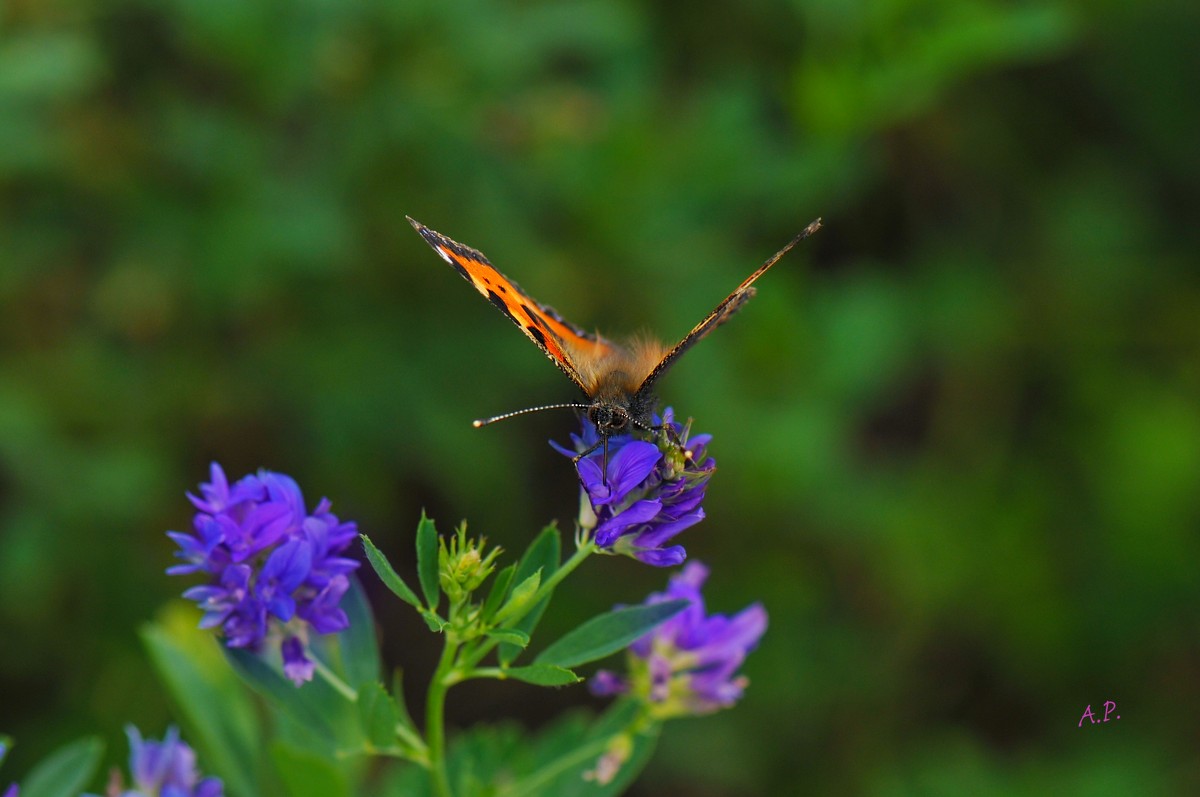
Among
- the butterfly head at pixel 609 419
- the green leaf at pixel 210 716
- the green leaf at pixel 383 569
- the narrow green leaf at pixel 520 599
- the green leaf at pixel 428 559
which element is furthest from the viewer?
the green leaf at pixel 210 716

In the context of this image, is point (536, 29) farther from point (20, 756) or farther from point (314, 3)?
point (20, 756)

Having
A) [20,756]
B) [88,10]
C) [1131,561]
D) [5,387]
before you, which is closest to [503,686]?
[20,756]

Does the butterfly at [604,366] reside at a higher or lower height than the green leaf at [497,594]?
higher

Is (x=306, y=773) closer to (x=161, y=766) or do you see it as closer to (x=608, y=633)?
(x=161, y=766)

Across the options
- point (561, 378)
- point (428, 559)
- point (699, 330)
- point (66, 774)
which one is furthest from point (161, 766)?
point (561, 378)

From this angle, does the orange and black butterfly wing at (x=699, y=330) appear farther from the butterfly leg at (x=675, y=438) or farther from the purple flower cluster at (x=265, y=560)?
the purple flower cluster at (x=265, y=560)

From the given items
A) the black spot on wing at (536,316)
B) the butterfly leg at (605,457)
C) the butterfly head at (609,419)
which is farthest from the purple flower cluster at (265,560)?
the black spot on wing at (536,316)
